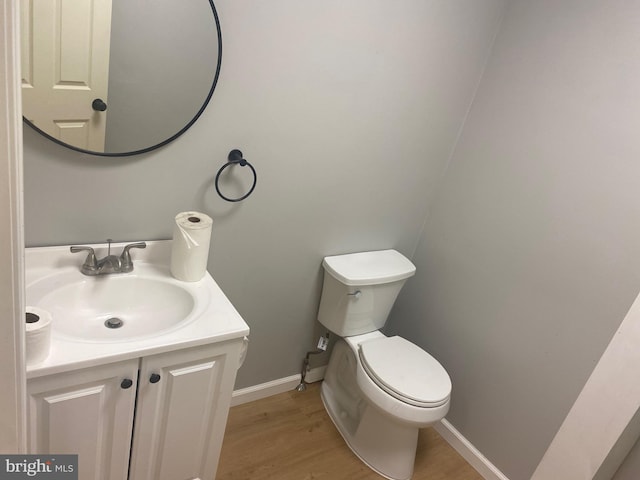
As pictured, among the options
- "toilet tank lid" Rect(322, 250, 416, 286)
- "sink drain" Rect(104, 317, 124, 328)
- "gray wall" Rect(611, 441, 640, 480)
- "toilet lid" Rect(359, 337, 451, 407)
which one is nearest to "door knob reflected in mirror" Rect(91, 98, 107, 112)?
"sink drain" Rect(104, 317, 124, 328)

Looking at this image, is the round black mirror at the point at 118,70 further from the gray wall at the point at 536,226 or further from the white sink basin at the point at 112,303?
the gray wall at the point at 536,226

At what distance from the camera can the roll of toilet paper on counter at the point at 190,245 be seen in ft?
4.30

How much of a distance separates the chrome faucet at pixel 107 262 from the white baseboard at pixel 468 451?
166 cm

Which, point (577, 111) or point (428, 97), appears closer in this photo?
point (577, 111)

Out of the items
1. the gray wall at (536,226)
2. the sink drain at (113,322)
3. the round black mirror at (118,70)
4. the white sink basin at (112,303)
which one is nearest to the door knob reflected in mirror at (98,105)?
the round black mirror at (118,70)

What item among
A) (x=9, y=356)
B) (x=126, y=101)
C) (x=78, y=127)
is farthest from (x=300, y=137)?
(x=9, y=356)

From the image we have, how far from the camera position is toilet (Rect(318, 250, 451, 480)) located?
1683 mm

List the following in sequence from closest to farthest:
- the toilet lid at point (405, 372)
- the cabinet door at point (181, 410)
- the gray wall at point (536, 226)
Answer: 1. the cabinet door at point (181, 410)
2. the gray wall at point (536, 226)
3. the toilet lid at point (405, 372)

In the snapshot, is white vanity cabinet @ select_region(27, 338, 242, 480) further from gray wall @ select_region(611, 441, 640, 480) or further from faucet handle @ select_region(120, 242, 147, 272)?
gray wall @ select_region(611, 441, 640, 480)

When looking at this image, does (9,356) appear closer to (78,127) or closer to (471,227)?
(78,127)

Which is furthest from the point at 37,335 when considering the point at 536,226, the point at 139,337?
the point at 536,226

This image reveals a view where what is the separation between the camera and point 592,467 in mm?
1538

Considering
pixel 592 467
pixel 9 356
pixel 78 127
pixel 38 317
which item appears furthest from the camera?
pixel 592 467

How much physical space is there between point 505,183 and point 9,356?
1.75m
